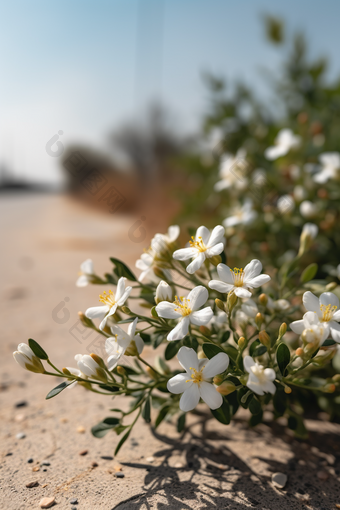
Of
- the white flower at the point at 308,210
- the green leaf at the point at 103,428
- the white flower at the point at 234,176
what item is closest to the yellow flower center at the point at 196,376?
the green leaf at the point at 103,428

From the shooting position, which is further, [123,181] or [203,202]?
[123,181]

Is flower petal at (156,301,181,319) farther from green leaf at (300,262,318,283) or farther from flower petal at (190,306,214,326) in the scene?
green leaf at (300,262,318,283)

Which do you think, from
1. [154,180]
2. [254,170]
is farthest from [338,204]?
[154,180]

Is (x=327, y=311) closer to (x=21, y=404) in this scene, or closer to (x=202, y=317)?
(x=202, y=317)

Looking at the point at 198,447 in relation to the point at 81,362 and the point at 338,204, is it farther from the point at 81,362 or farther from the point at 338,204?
the point at 338,204

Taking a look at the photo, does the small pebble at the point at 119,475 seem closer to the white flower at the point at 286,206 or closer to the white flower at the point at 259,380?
the white flower at the point at 259,380

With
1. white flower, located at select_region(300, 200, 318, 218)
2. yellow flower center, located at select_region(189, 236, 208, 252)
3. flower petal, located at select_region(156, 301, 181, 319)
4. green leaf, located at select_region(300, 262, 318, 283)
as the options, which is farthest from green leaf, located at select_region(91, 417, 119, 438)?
white flower, located at select_region(300, 200, 318, 218)
